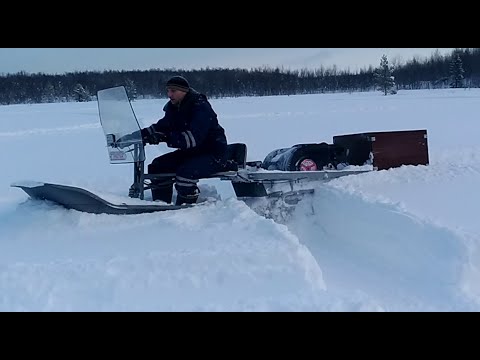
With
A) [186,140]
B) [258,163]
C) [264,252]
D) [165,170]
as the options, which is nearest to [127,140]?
[165,170]

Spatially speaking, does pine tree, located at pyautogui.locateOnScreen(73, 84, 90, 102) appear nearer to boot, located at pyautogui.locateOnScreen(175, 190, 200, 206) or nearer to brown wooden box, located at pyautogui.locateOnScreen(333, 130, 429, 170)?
brown wooden box, located at pyautogui.locateOnScreen(333, 130, 429, 170)

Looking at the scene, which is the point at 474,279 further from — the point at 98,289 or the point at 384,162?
the point at 384,162

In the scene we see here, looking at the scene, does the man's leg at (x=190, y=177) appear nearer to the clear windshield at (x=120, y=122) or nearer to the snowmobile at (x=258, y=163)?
the snowmobile at (x=258, y=163)

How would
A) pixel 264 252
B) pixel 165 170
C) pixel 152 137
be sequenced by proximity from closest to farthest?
pixel 264 252
pixel 152 137
pixel 165 170

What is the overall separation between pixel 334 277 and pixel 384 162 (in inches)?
121

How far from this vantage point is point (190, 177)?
5.45 m

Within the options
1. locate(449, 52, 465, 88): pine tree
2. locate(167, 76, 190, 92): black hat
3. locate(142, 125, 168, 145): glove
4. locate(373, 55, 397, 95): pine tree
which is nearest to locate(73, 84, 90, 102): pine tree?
locate(373, 55, 397, 95): pine tree

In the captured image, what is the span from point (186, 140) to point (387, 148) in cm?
308

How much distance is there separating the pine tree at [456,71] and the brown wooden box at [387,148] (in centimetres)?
5935

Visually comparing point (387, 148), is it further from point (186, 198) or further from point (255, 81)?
point (255, 81)

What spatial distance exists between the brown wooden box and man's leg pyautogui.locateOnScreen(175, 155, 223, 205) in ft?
8.21

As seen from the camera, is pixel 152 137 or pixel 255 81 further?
pixel 255 81

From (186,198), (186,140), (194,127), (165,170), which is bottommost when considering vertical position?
(186,198)

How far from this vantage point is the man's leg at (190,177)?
5.44m
